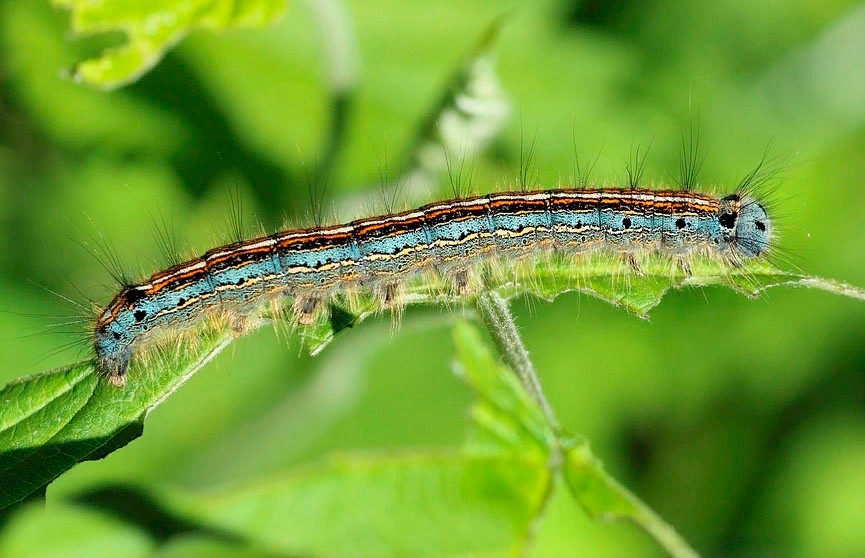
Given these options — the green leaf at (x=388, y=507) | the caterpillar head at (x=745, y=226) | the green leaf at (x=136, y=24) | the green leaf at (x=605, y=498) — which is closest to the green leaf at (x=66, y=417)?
the green leaf at (x=388, y=507)

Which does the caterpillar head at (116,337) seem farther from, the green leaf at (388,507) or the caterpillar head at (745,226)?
the caterpillar head at (745,226)

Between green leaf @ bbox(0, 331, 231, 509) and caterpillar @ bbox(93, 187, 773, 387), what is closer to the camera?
green leaf @ bbox(0, 331, 231, 509)

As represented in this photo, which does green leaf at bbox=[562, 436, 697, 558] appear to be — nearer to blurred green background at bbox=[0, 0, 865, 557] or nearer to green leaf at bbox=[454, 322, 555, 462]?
green leaf at bbox=[454, 322, 555, 462]

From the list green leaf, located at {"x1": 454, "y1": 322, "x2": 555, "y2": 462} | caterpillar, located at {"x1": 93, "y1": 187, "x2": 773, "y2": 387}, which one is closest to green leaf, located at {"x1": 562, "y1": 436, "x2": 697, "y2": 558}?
green leaf, located at {"x1": 454, "y1": 322, "x2": 555, "y2": 462}

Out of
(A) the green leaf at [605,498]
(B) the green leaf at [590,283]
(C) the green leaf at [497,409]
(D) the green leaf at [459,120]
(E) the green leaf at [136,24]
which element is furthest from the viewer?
(D) the green leaf at [459,120]

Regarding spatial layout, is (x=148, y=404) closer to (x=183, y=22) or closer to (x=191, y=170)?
(x=183, y=22)

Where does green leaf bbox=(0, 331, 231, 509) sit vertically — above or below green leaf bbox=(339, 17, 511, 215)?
below

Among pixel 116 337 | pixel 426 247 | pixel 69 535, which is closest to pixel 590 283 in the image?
pixel 426 247
